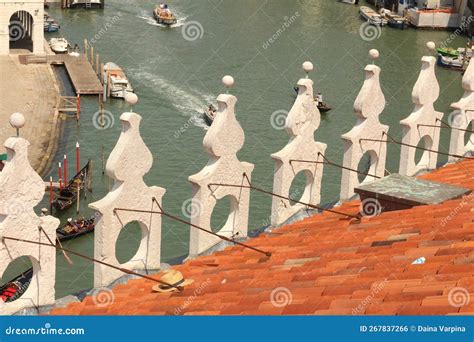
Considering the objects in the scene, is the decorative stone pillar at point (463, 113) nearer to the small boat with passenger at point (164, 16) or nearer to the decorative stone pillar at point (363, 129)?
the decorative stone pillar at point (363, 129)

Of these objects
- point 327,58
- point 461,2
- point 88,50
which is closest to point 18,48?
point 88,50

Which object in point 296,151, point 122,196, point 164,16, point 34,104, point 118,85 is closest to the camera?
point 122,196

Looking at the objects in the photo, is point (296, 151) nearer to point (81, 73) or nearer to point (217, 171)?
point (217, 171)

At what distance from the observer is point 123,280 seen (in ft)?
60.5

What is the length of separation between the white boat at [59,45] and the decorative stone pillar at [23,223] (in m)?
70.4

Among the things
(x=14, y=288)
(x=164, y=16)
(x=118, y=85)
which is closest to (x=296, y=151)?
(x=14, y=288)

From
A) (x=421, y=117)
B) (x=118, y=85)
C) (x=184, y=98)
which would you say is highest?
(x=421, y=117)

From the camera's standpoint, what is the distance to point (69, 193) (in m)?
51.5

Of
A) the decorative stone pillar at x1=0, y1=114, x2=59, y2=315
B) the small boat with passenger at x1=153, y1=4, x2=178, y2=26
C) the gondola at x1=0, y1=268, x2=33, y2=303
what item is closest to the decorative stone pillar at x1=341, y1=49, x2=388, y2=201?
the decorative stone pillar at x1=0, y1=114, x2=59, y2=315

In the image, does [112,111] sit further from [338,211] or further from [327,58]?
[338,211]

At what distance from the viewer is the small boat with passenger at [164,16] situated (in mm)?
97938

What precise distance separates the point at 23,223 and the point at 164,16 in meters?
82.6

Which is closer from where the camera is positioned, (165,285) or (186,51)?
(165,285)

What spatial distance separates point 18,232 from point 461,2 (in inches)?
3925
